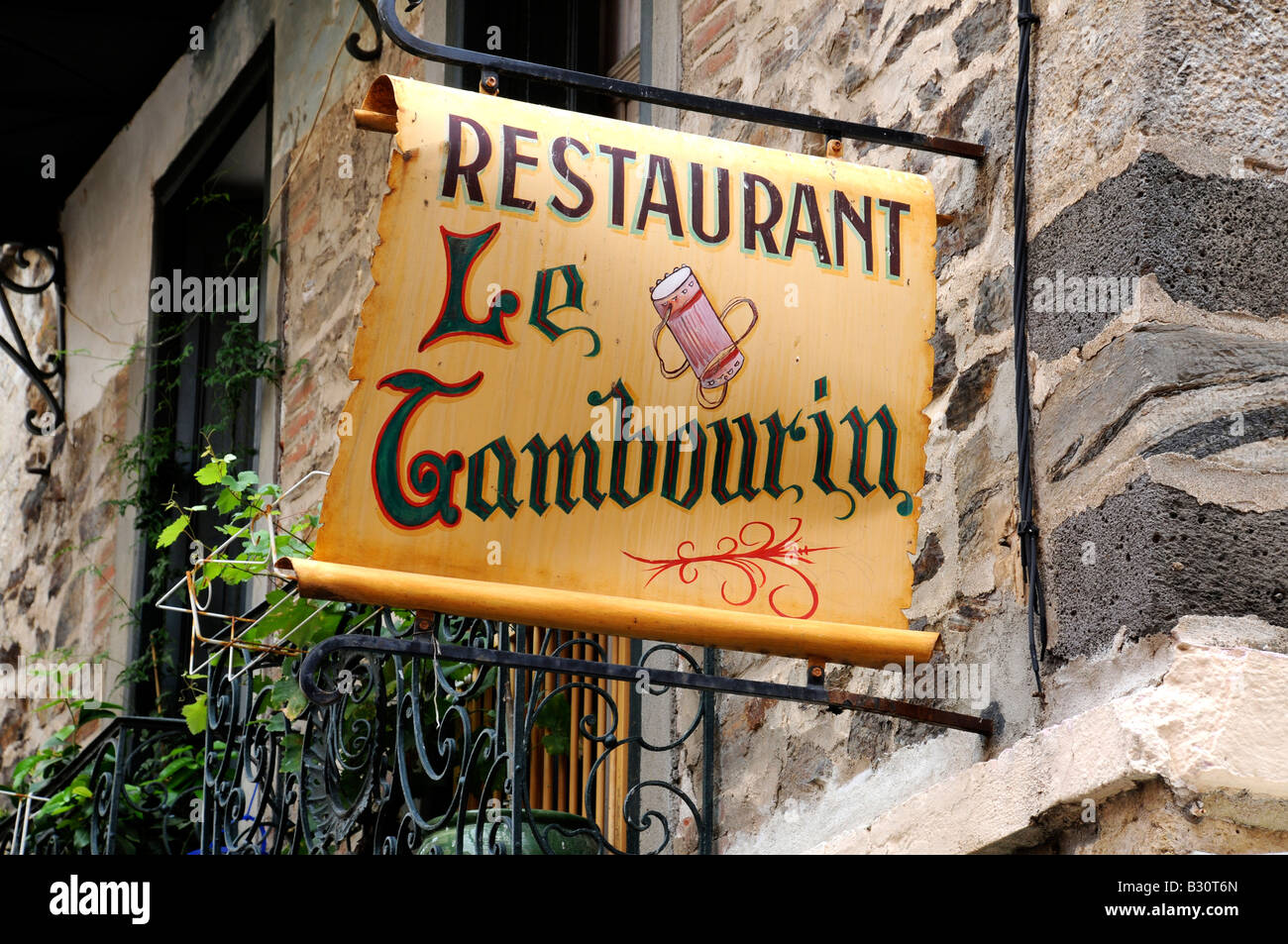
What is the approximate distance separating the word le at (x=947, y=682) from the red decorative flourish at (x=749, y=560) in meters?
0.33

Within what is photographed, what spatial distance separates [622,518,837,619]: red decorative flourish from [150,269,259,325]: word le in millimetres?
4309

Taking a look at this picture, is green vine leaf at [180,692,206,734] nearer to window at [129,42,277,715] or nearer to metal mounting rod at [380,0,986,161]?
window at [129,42,277,715]

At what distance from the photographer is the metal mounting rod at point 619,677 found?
9.27 feet

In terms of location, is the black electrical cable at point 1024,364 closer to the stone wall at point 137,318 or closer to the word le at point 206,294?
the stone wall at point 137,318

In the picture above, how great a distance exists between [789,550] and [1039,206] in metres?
0.84

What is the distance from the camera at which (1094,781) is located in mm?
2721

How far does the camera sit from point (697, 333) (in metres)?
2.96

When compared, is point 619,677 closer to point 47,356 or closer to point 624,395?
point 624,395

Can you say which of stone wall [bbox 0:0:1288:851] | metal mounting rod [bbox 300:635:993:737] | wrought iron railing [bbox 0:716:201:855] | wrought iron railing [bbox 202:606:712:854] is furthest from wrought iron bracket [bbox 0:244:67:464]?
metal mounting rod [bbox 300:635:993:737]
